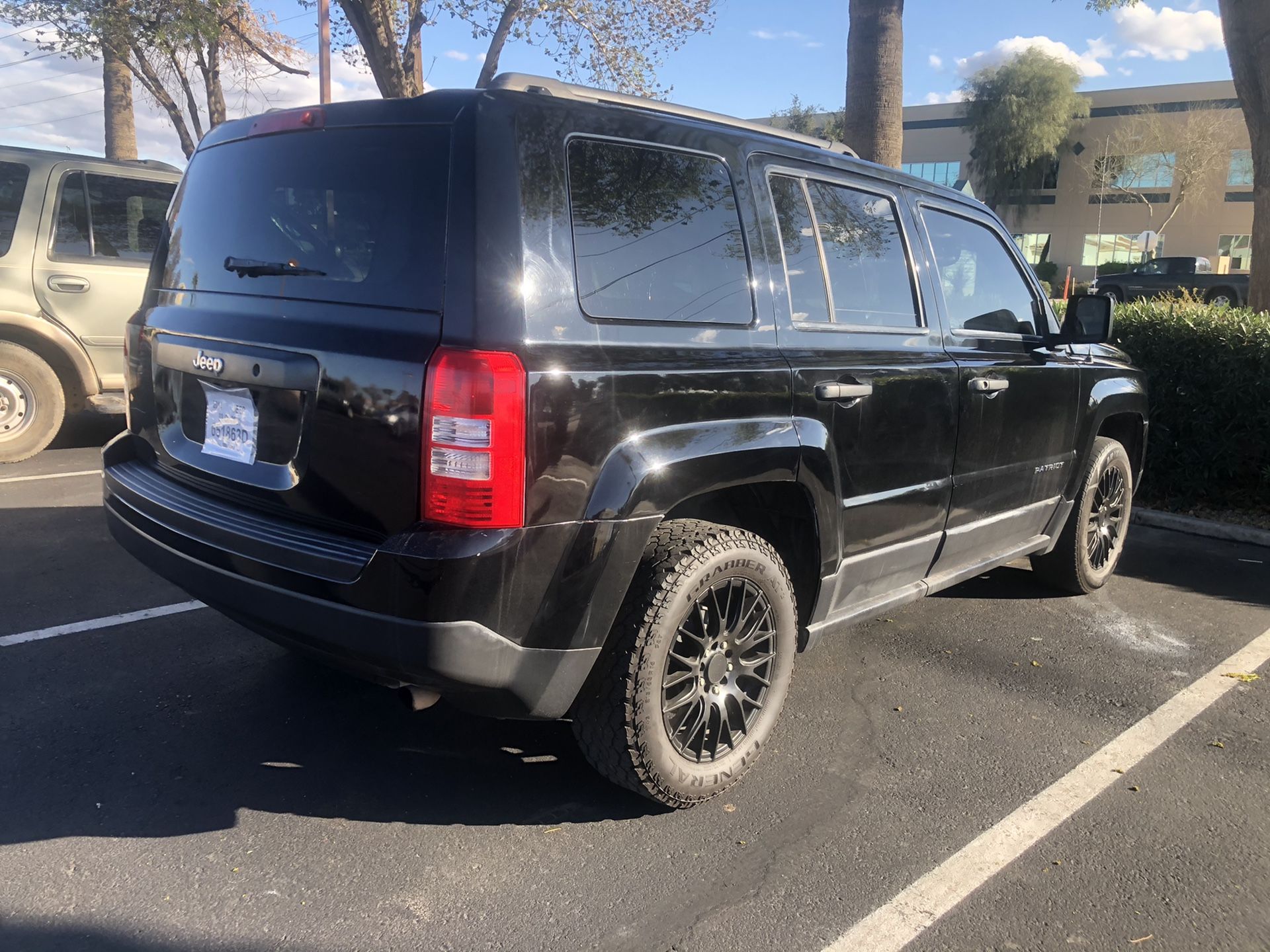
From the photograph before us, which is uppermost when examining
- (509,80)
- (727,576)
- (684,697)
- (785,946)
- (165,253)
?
(509,80)

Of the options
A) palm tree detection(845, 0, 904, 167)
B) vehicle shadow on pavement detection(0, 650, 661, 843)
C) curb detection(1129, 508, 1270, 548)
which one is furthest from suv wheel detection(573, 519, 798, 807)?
palm tree detection(845, 0, 904, 167)

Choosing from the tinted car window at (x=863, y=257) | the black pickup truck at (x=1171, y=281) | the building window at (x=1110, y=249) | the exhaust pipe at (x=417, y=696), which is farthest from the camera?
the building window at (x=1110, y=249)

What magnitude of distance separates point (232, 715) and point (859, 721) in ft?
7.27

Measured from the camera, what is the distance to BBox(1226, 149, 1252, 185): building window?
41438 millimetres

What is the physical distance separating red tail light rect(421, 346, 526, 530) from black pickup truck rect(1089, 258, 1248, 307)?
23.7 metres

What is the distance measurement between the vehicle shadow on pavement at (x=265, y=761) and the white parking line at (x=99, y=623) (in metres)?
0.52

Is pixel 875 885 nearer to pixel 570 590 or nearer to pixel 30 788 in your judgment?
pixel 570 590

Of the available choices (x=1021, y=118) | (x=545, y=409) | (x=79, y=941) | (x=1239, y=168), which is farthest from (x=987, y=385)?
(x=1021, y=118)

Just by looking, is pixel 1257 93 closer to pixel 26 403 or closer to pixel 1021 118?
pixel 26 403

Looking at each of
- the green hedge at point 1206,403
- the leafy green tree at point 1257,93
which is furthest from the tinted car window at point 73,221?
the leafy green tree at point 1257,93

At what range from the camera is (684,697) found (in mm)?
2859

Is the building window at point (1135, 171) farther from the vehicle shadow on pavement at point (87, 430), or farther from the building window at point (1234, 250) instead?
the vehicle shadow on pavement at point (87, 430)

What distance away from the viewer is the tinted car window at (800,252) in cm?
315

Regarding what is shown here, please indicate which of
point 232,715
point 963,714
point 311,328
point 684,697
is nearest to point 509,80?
point 311,328
